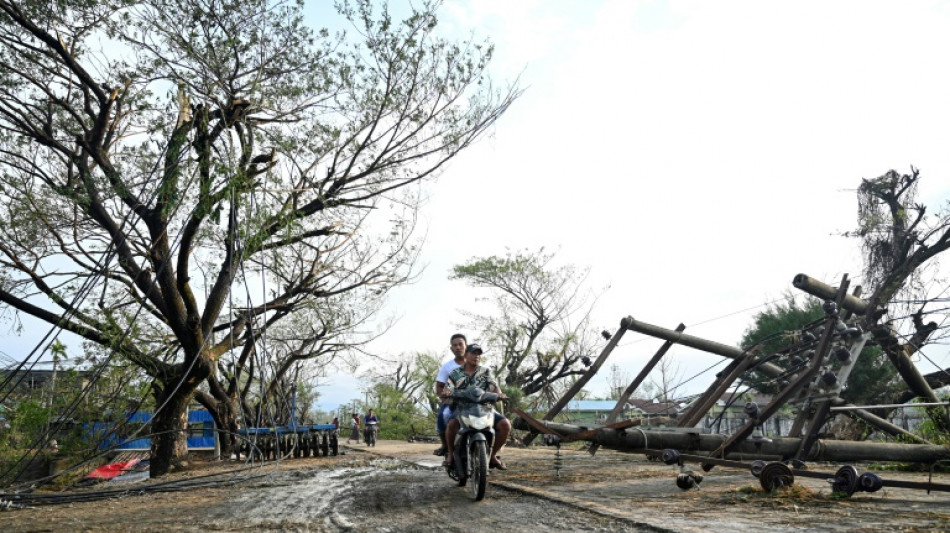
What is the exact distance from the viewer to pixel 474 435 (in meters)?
5.99

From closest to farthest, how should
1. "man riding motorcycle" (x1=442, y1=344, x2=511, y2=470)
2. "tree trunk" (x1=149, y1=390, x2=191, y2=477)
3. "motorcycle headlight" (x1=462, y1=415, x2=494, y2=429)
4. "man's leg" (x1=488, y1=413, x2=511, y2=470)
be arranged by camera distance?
"motorcycle headlight" (x1=462, y1=415, x2=494, y2=429)
"man riding motorcycle" (x1=442, y1=344, x2=511, y2=470)
"man's leg" (x1=488, y1=413, x2=511, y2=470)
"tree trunk" (x1=149, y1=390, x2=191, y2=477)

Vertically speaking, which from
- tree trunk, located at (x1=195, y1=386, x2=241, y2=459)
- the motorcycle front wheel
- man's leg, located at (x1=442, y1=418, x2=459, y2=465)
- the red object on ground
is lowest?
the red object on ground

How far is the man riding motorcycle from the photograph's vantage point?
6426mm

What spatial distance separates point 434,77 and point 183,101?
14.8 feet

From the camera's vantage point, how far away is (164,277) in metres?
11.9

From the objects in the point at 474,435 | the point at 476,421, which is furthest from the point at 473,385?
the point at 474,435

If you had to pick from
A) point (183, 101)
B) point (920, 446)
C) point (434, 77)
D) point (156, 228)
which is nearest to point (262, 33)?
point (183, 101)

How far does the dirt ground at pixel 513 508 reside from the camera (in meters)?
4.52

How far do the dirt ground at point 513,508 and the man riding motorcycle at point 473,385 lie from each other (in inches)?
16.6

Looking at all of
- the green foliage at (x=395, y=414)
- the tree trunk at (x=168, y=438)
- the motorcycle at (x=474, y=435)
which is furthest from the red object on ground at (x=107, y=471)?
the green foliage at (x=395, y=414)

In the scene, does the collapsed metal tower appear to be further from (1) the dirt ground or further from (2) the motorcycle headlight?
(2) the motorcycle headlight

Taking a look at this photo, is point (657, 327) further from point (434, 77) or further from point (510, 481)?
point (434, 77)

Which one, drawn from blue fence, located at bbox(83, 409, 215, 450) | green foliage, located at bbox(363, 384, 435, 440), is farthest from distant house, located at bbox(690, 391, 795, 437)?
green foliage, located at bbox(363, 384, 435, 440)

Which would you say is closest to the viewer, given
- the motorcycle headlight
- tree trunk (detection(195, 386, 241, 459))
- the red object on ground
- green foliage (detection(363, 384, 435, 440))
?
the motorcycle headlight
